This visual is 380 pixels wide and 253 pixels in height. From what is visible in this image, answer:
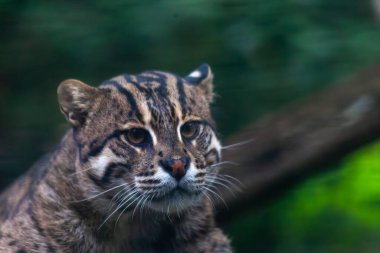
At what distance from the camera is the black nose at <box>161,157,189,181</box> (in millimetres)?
Answer: 6434

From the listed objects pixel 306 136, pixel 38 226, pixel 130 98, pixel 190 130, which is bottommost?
pixel 38 226

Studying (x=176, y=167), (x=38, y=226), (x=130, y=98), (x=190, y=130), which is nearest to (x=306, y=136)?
(x=190, y=130)

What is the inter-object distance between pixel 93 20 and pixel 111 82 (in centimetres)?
136

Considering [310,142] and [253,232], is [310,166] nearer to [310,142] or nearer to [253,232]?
[310,142]

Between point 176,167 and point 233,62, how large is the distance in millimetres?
2631

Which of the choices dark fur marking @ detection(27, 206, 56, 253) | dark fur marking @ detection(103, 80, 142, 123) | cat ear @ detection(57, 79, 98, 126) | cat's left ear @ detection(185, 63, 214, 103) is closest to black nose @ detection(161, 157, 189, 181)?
dark fur marking @ detection(103, 80, 142, 123)

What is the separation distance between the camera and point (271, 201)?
9.11 metres

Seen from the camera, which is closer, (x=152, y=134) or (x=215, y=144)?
(x=152, y=134)

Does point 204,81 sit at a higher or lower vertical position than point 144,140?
higher

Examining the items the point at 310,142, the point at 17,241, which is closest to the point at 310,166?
the point at 310,142

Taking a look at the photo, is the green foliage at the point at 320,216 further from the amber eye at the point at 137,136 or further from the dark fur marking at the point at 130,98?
the amber eye at the point at 137,136

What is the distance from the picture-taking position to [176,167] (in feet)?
21.1

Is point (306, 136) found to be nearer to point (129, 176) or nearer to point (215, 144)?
point (215, 144)

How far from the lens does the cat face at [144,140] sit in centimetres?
654
